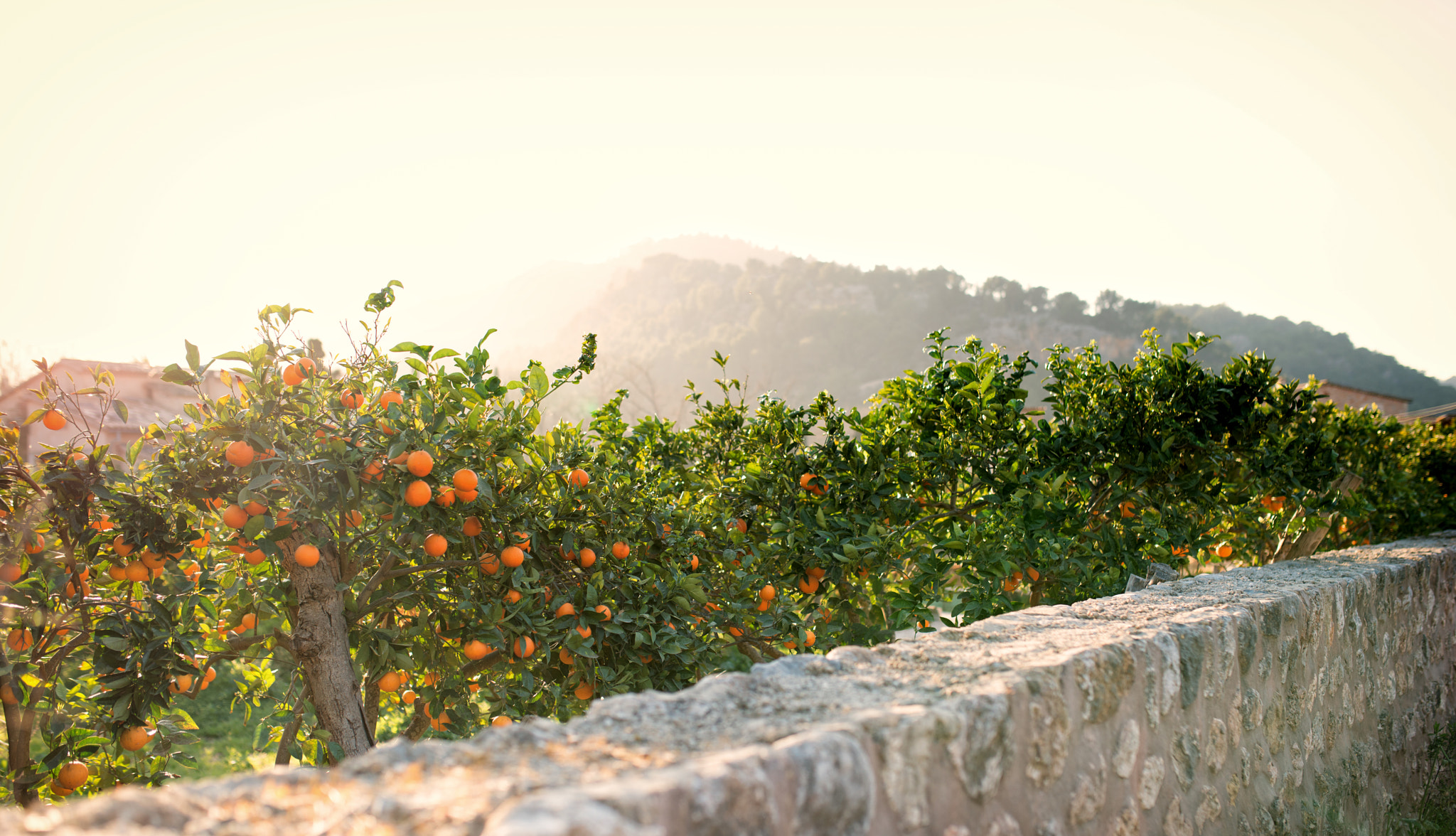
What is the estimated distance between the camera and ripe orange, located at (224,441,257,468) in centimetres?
198

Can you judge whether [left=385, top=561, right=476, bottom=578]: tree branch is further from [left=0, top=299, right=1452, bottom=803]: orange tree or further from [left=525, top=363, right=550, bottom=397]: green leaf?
[left=525, top=363, right=550, bottom=397]: green leaf

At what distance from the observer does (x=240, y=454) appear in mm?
1985

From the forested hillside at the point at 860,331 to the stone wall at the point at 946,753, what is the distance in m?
36.1

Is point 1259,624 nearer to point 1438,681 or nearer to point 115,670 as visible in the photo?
point 1438,681

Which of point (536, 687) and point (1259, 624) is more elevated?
point (1259, 624)

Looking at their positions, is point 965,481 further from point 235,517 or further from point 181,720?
point 181,720

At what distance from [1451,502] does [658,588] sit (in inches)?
284

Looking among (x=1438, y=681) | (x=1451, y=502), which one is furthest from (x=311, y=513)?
(x=1451, y=502)

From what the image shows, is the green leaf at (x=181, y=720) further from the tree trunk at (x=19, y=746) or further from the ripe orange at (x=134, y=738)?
the tree trunk at (x=19, y=746)

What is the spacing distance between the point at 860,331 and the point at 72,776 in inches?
1975

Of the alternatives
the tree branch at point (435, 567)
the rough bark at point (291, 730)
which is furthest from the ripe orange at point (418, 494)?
the rough bark at point (291, 730)

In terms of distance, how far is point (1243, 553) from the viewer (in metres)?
4.93

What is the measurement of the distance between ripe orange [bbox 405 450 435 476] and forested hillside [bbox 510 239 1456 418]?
1421 inches

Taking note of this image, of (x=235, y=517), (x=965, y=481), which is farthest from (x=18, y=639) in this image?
(x=965, y=481)
